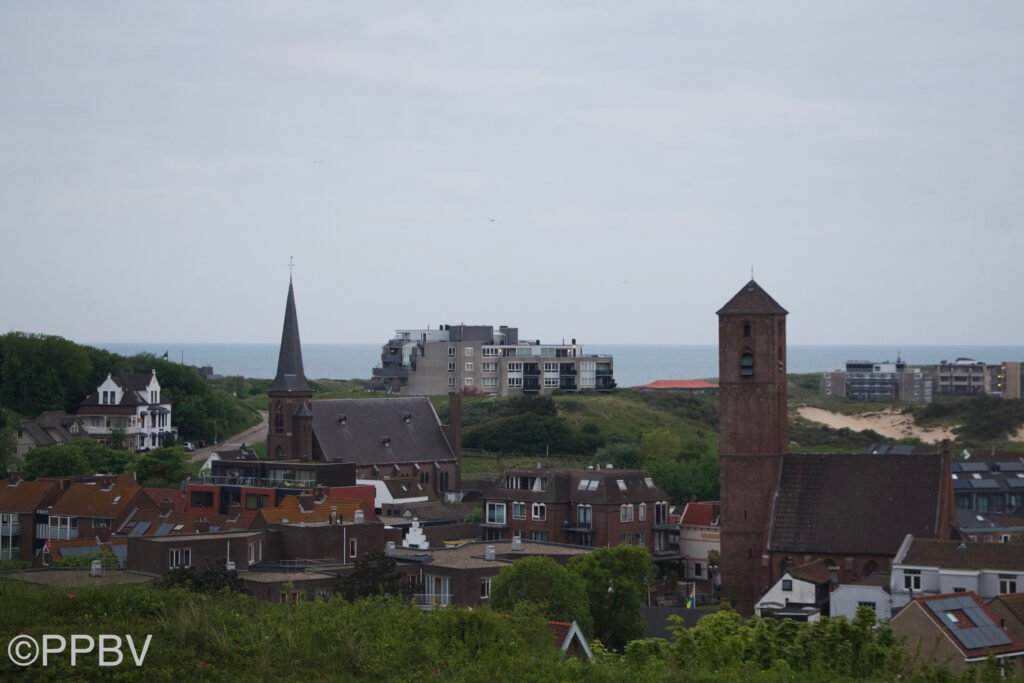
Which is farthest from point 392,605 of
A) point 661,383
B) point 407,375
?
point 661,383

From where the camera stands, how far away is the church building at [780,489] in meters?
52.2

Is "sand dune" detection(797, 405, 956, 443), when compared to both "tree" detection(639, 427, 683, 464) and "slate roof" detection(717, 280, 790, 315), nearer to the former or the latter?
"tree" detection(639, 427, 683, 464)

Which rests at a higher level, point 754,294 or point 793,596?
point 754,294

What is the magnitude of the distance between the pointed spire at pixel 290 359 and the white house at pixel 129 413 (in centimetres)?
1719

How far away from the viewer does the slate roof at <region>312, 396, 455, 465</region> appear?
258ft

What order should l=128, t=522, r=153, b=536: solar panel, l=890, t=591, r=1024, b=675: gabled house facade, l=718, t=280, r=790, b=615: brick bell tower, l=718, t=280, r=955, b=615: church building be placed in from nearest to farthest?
l=890, t=591, r=1024, b=675: gabled house facade
l=718, t=280, r=955, b=615: church building
l=718, t=280, r=790, b=615: brick bell tower
l=128, t=522, r=153, b=536: solar panel

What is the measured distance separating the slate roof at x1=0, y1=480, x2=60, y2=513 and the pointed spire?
13909 mm

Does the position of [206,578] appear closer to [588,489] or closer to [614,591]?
[614,591]

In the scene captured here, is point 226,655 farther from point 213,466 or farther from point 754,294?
point 213,466

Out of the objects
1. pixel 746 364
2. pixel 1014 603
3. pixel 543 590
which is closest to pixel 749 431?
pixel 746 364

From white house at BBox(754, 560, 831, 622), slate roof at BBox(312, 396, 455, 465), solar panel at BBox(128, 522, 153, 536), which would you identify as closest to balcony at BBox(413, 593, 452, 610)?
white house at BBox(754, 560, 831, 622)

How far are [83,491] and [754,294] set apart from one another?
30296mm

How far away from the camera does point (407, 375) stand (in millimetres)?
127312

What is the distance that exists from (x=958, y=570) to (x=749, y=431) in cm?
1136
